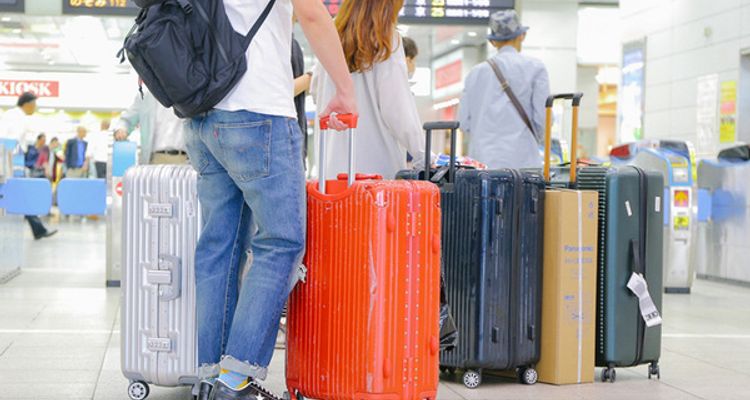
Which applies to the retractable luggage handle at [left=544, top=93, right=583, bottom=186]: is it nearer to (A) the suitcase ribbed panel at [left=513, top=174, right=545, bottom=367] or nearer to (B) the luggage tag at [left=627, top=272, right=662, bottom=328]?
(A) the suitcase ribbed panel at [left=513, top=174, right=545, bottom=367]

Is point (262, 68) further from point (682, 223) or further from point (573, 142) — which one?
point (682, 223)

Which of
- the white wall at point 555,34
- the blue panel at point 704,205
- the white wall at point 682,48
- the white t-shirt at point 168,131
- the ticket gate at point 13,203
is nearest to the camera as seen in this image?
the white t-shirt at point 168,131

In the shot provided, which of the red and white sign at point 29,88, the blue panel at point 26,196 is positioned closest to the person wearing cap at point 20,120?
the blue panel at point 26,196

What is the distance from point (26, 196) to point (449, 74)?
12.9 m

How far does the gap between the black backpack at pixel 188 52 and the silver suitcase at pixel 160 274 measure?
0.56m

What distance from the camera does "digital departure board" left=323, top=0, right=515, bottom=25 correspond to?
8641 millimetres

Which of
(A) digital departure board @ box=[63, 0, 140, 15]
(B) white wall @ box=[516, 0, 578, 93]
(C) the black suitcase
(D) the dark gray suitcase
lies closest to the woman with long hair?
(C) the black suitcase

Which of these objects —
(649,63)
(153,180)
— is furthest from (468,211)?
(649,63)

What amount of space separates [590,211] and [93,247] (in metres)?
8.91

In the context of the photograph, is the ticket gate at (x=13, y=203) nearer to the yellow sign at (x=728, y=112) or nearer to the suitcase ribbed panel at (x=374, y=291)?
the suitcase ribbed panel at (x=374, y=291)

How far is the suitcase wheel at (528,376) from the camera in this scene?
3.98 metres

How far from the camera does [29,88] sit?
24.6 m

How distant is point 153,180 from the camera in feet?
10.8

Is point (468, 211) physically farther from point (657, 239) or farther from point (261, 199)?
point (261, 199)
